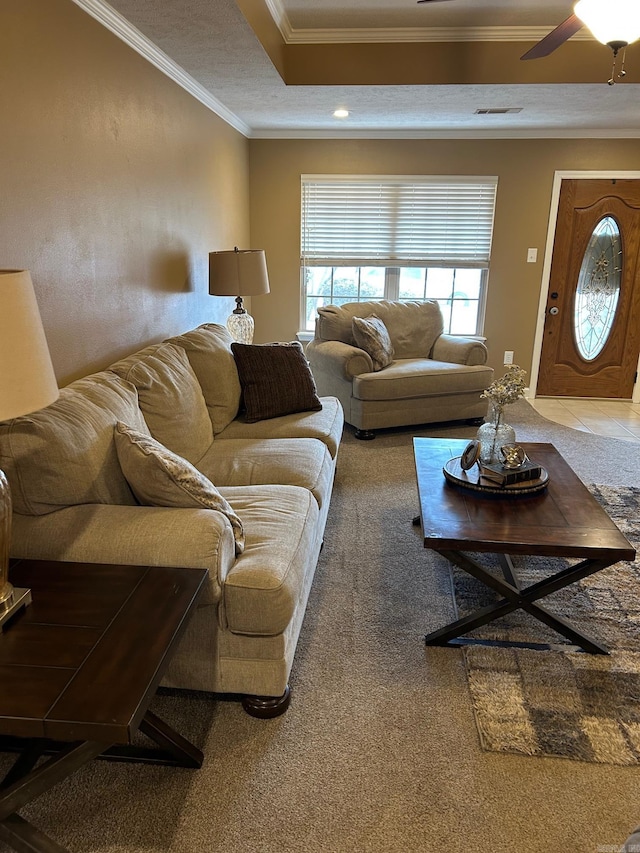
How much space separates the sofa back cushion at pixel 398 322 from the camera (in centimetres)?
479

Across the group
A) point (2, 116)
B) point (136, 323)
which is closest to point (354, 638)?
point (136, 323)

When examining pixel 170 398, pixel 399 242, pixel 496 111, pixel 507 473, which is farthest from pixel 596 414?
pixel 170 398

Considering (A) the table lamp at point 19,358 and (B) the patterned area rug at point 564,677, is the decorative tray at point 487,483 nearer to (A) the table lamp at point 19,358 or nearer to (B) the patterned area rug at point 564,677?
(B) the patterned area rug at point 564,677

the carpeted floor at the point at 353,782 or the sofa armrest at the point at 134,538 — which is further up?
the sofa armrest at the point at 134,538

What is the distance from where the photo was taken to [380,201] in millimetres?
5492

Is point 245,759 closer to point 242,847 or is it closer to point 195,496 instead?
point 242,847

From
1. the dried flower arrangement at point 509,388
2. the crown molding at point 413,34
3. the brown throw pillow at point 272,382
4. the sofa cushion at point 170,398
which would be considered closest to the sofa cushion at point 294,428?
the brown throw pillow at point 272,382

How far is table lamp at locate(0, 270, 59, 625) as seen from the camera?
3.97ft

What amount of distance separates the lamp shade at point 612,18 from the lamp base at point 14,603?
2.52 meters

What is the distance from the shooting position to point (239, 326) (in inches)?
175

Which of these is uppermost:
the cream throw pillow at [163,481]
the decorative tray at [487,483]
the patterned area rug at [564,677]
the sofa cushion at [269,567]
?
the cream throw pillow at [163,481]

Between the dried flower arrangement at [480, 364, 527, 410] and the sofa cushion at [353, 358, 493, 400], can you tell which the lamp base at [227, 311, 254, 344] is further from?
the dried flower arrangement at [480, 364, 527, 410]

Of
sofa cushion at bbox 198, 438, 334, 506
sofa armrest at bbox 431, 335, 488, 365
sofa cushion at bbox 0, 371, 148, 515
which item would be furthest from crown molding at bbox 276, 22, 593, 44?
sofa cushion at bbox 0, 371, 148, 515

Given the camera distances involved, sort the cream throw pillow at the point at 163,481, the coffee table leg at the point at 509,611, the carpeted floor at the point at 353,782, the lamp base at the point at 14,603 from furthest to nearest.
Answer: the coffee table leg at the point at 509,611, the cream throw pillow at the point at 163,481, the carpeted floor at the point at 353,782, the lamp base at the point at 14,603
